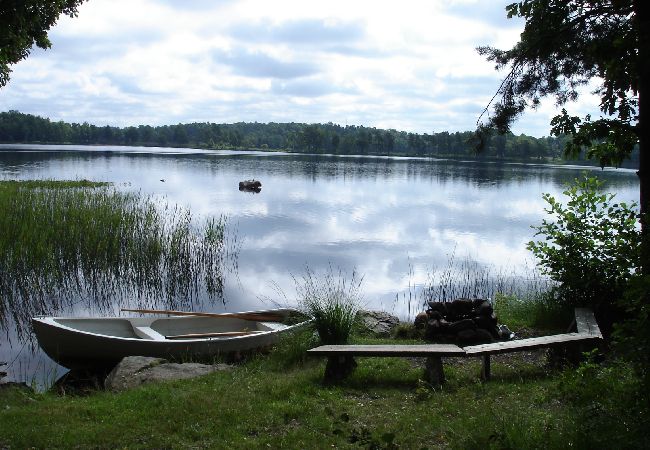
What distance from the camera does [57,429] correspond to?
491cm

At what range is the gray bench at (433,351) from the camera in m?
6.39

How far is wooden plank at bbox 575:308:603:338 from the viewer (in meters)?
7.29

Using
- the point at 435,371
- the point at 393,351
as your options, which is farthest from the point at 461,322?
the point at 393,351

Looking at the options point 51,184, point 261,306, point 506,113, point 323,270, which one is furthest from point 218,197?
point 506,113

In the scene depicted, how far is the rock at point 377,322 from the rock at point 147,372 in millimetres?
2912

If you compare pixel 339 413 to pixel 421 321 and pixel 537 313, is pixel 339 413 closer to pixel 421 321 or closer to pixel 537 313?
pixel 421 321

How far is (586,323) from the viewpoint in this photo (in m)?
7.72

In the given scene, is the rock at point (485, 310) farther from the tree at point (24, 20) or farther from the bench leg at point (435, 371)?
the tree at point (24, 20)

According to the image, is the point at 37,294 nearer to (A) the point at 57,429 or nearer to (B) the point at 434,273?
(A) the point at 57,429

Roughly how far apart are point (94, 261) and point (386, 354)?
425 inches

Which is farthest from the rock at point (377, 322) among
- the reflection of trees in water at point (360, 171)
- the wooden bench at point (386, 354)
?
the reflection of trees in water at point (360, 171)

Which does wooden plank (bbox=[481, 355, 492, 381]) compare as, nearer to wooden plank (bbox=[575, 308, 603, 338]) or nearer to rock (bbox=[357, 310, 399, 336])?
wooden plank (bbox=[575, 308, 603, 338])

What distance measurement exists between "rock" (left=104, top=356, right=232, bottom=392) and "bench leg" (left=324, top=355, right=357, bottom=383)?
1.73 metres

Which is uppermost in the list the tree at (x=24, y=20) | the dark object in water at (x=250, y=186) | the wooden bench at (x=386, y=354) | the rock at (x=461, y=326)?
the tree at (x=24, y=20)
